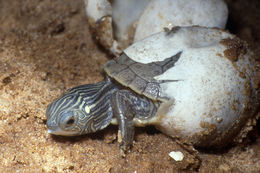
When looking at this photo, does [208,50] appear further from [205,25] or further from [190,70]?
[205,25]

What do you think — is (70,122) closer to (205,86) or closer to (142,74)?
(142,74)

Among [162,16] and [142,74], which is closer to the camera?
[142,74]

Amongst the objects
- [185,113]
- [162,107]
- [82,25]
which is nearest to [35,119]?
[162,107]

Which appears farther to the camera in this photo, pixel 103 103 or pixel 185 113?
pixel 103 103

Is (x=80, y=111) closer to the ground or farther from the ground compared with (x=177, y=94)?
closer to the ground

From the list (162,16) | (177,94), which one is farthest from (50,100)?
(162,16)

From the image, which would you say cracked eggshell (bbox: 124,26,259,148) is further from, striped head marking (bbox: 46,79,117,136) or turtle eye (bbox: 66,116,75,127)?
turtle eye (bbox: 66,116,75,127)

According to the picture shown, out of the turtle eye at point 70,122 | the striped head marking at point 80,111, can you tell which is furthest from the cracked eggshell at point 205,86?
the turtle eye at point 70,122
